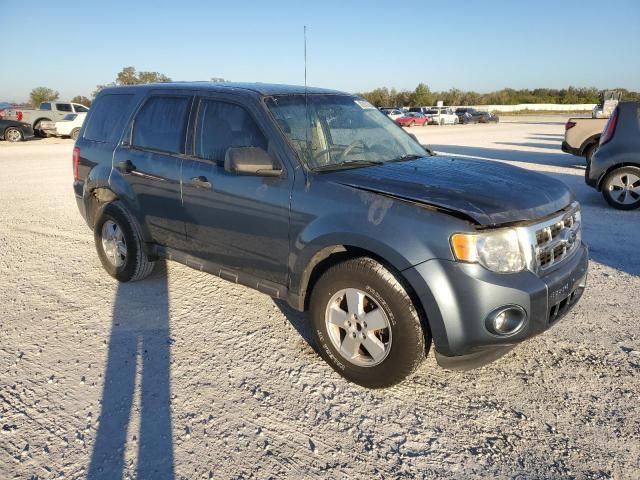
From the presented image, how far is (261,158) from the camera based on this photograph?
3332 mm

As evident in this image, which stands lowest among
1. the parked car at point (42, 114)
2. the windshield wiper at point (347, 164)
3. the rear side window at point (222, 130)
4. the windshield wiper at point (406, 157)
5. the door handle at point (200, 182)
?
the door handle at point (200, 182)

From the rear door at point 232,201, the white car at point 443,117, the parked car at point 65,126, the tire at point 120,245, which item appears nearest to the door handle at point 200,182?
the rear door at point 232,201

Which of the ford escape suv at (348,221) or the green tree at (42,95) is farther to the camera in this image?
the green tree at (42,95)

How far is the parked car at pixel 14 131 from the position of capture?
22594 millimetres

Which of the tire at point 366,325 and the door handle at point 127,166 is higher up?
the door handle at point 127,166

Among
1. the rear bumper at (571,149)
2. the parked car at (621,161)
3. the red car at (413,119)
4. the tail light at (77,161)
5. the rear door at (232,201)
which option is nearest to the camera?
the rear door at (232,201)

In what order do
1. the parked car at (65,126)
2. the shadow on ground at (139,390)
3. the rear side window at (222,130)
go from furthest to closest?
the parked car at (65,126)
the rear side window at (222,130)
the shadow on ground at (139,390)

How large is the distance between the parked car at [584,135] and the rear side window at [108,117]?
428 inches

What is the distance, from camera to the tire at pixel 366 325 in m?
2.85

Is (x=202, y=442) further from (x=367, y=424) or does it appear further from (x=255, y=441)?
(x=367, y=424)

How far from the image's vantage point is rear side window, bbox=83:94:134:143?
15.7 ft

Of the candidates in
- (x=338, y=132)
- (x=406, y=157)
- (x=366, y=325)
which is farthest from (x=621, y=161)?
(x=366, y=325)

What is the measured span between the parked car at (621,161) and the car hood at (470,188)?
5.32 m

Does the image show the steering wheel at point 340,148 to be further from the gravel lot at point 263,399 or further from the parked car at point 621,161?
the parked car at point 621,161
